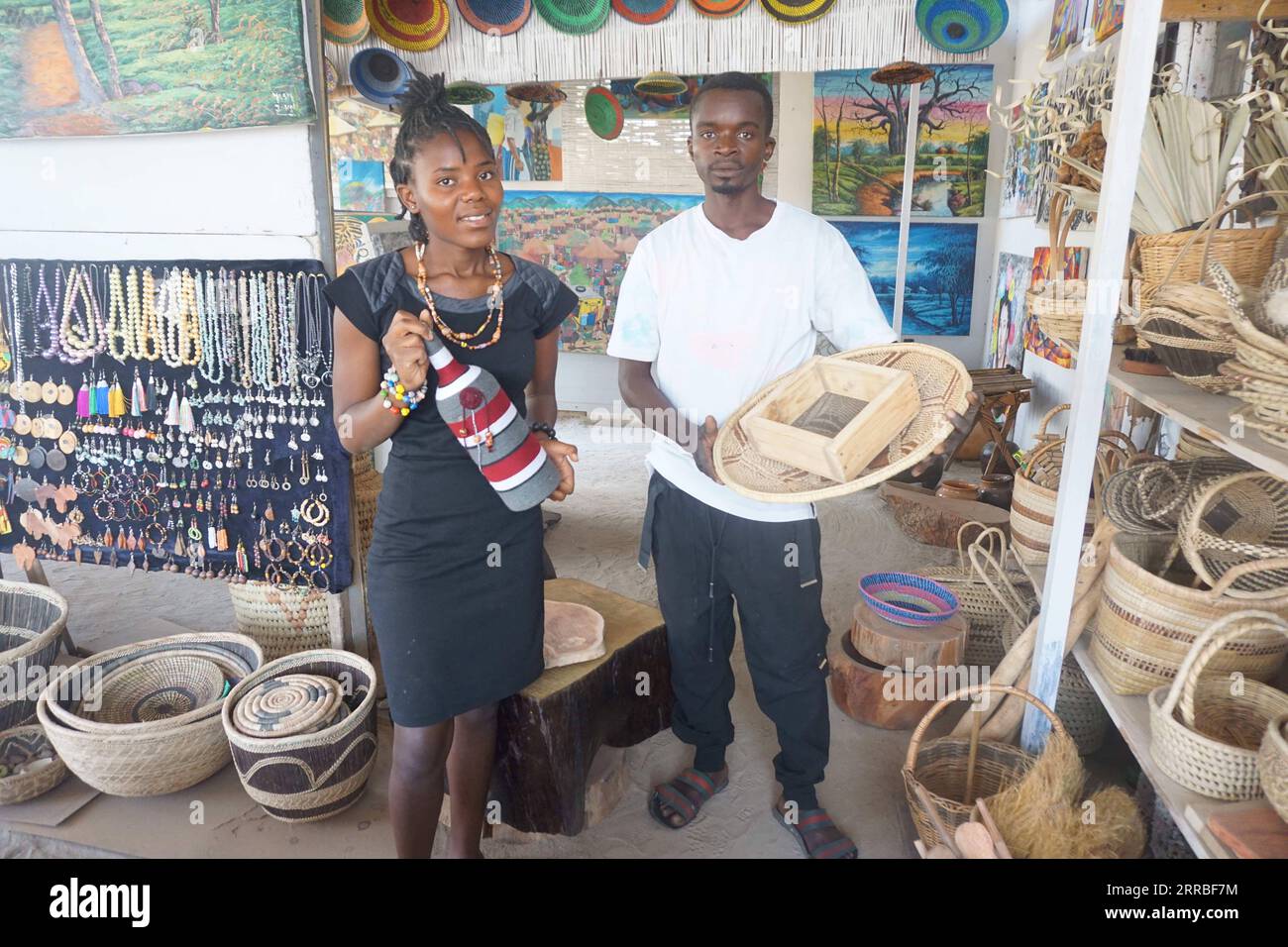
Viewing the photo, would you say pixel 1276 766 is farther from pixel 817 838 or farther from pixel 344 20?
pixel 344 20

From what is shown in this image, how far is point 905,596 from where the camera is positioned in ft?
11.6

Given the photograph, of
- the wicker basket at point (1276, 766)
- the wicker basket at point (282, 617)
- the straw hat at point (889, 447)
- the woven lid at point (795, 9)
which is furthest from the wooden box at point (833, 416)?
the wicker basket at point (282, 617)

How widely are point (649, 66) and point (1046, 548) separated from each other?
2.19 metres

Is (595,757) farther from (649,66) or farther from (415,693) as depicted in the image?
(649,66)

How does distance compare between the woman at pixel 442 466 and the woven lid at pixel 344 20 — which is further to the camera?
the woven lid at pixel 344 20

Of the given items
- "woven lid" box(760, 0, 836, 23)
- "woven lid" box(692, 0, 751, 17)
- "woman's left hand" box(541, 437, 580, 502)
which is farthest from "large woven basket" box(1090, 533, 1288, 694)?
"woven lid" box(692, 0, 751, 17)

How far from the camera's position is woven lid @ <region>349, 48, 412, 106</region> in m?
3.71

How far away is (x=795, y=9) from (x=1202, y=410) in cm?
203

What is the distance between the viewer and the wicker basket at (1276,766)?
144 centimetres

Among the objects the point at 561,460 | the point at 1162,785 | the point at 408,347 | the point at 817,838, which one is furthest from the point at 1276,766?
the point at 408,347

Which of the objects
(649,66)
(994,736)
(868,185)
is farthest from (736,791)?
(868,185)

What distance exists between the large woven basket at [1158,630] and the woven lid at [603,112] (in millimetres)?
5711

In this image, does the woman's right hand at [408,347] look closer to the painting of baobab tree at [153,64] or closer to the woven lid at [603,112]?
the painting of baobab tree at [153,64]

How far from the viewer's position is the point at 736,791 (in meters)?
2.77
